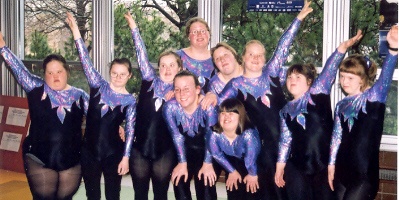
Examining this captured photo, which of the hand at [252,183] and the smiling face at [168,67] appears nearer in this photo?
the hand at [252,183]

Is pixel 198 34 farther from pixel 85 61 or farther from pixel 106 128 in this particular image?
pixel 106 128

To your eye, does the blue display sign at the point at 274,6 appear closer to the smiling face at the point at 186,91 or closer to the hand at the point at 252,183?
the smiling face at the point at 186,91

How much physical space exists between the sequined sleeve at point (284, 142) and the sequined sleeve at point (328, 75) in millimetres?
Answer: 264

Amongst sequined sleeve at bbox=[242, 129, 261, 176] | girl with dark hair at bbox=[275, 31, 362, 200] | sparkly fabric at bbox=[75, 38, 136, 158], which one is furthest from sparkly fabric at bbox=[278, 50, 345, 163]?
sparkly fabric at bbox=[75, 38, 136, 158]

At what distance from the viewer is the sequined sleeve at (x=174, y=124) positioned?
329 centimetres

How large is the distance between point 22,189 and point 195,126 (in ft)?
6.07

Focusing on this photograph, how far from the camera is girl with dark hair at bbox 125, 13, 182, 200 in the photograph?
11.1ft

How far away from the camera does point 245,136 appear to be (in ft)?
10.5

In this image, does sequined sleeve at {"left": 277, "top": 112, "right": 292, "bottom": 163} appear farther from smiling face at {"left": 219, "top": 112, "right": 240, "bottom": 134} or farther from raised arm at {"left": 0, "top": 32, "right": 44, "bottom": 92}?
raised arm at {"left": 0, "top": 32, "right": 44, "bottom": 92}

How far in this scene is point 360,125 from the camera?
284 centimetres

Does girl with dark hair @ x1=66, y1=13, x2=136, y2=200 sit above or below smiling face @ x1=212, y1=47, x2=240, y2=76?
below

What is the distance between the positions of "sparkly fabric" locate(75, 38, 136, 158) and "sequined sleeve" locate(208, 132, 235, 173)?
1.73 ft

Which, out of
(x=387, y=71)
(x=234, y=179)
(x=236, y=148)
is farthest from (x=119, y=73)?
(x=387, y=71)

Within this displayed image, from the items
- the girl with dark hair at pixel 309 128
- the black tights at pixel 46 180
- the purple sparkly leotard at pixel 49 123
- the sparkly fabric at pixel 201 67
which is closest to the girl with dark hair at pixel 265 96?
the girl with dark hair at pixel 309 128
